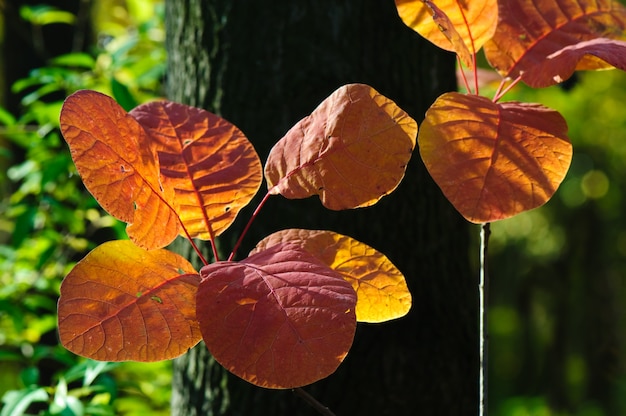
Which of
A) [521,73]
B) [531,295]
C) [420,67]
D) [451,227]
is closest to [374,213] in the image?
[451,227]

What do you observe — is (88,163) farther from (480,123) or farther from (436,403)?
(436,403)

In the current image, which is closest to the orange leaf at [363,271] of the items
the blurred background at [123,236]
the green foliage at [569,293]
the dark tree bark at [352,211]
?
the dark tree bark at [352,211]

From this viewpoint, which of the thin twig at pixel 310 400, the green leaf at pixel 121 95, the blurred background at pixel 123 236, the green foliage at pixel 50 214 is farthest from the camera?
the blurred background at pixel 123 236

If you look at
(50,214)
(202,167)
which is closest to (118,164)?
(202,167)

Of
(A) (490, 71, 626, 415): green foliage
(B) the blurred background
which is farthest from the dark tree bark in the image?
(A) (490, 71, 626, 415): green foliage

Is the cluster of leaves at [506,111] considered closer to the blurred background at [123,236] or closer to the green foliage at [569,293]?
the blurred background at [123,236]

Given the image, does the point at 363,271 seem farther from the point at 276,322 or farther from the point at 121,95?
the point at 121,95

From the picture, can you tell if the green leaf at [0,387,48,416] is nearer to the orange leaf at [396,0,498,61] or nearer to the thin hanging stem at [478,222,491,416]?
the thin hanging stem at [478,222,491,416]
